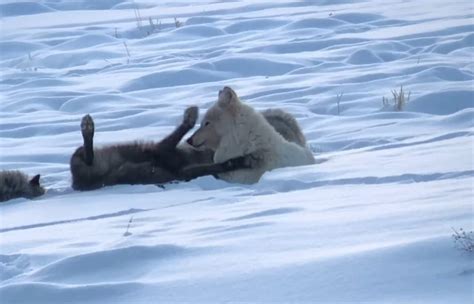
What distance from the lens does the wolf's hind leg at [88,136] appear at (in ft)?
25.5

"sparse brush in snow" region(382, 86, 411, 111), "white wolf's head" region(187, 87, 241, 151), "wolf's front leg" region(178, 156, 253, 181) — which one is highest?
"white wolf's head" region(187, 87, 241, 151)

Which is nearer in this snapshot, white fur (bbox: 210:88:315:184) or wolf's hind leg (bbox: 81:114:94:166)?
wolf's hind leg (bbox: 81:114:94:166)

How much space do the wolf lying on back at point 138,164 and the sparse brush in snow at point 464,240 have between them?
373 centimetres

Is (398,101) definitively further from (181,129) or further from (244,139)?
(181,129)

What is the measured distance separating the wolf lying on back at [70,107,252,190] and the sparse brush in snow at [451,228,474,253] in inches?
147

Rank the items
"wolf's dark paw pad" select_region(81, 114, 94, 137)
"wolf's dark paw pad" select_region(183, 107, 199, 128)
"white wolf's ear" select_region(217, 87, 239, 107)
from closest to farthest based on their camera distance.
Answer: "wolf's dark paw pad" select_region(81, 114, 94, 137) → "wolf's dark paw pad" select_region(183, 107, 199, 128) → "white wolf's ear" select_region(217, 87, 239, 107)

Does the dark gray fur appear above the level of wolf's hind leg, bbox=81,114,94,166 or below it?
below

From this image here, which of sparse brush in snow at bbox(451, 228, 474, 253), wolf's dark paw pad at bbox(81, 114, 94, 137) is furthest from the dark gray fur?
sparse brush in snow at bbox(451, 228, 474, 253)

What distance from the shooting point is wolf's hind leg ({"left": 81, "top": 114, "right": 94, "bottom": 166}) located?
776 centimetres

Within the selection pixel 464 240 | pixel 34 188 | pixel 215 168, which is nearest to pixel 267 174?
pixel 215 168

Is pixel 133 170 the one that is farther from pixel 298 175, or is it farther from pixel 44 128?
pixel 44 128

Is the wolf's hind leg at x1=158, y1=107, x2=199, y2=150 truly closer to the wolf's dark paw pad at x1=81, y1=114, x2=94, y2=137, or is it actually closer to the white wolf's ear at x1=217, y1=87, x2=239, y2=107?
the white wolf's ear at x1=217, y1=87, x2=239, y2=107

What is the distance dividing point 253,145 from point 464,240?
13.5 ft

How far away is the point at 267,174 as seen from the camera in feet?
25.0
